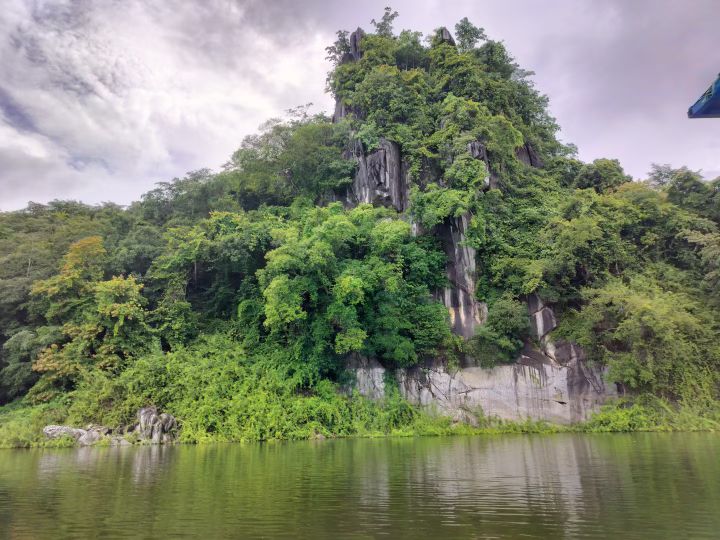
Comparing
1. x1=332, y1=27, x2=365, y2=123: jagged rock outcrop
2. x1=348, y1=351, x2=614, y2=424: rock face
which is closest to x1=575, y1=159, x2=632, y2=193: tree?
x1=348, y1=351, x2=614, y2=424: rock face

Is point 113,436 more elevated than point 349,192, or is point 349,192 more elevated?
point 349,192

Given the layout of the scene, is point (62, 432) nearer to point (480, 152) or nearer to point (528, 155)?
point (480, 152)

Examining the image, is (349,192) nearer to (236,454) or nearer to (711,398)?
(236,454)

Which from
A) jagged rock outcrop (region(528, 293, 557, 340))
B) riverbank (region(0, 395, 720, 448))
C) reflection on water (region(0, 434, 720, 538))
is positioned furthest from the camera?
jagged rock outcrop (region(528, 293, 557, 340))

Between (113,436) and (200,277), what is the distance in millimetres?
10355

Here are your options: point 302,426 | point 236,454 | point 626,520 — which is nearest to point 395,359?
point 302,426

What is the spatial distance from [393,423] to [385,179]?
13292 millimetres

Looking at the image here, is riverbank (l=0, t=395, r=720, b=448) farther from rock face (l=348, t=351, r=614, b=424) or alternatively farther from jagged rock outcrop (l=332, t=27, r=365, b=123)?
jagged rock outcrop (l=332, t=27, r=365, b=123)

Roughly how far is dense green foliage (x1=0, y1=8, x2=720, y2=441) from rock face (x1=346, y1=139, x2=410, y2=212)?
2.72 ft

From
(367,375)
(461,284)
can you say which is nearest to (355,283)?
(367,375)

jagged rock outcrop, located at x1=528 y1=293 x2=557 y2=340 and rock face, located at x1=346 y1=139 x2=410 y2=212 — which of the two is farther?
rock face, located at x1=346 y1=139 x2=410 y2=212

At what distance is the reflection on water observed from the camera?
232 inches

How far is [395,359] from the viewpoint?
22.9 meters

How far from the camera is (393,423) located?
21.7 metres
